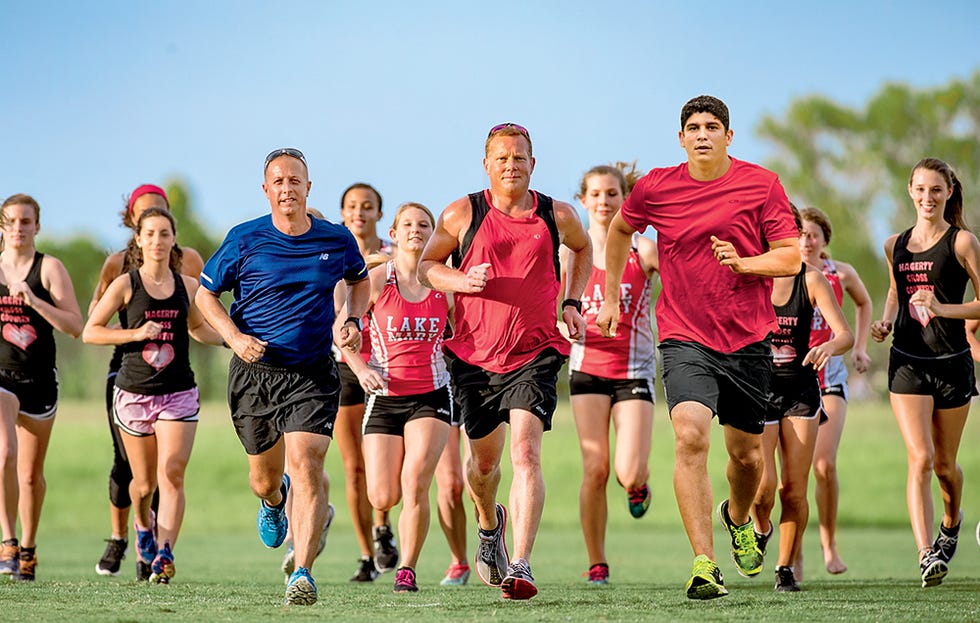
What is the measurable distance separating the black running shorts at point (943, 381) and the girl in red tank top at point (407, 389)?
3481 mm

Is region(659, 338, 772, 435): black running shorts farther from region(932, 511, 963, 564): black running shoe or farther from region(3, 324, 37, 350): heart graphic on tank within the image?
region(3, 324, 37, 350): heart graphic on tank

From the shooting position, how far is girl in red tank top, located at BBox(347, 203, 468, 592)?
8914 millimetres

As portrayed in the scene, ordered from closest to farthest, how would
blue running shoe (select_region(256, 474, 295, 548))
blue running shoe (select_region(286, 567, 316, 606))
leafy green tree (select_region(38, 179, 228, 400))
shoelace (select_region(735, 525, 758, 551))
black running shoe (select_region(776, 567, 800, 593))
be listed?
1. blue running shoe (select_region(286, 567, 316, 606))
2. shoelace (select_region(735, 525, 758, 551))
3. blue running shoe (select_region(256, 474, 295, 548))
4. black running shoe (select_region(776, 567, 800, 593))
5. leafy green tree (select_region(38, 179, 228, 400))

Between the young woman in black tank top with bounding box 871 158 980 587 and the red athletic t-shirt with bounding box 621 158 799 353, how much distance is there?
8.98ft

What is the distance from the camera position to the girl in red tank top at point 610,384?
10125 millimetres

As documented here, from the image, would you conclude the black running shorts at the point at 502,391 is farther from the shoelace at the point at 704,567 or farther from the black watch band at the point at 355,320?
the shoelace at the point at 704,567

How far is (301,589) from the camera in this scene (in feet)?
22.5

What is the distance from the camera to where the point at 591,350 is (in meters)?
10.2

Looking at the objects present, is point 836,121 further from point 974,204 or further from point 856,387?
point 856,387

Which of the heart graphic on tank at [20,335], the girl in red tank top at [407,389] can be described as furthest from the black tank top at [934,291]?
the heart graphic on tank at [20,335]

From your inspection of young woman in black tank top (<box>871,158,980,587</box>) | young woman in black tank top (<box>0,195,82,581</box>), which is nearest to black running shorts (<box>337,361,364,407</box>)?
young woman in black tank top (<box>0,195,82,581</box>)

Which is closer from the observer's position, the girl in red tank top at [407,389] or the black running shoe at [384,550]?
the girl in red tank top at [407,389]

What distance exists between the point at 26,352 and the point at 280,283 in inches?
139

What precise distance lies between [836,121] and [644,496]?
45178 mm
